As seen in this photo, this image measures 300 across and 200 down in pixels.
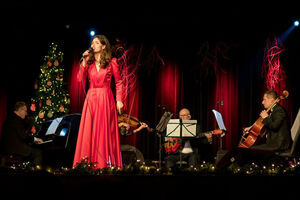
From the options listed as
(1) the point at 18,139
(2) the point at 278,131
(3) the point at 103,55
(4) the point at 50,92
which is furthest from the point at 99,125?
(4) the point at 50,92

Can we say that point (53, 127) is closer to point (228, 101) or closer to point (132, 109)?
point (132, 109)

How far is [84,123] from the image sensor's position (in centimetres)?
404

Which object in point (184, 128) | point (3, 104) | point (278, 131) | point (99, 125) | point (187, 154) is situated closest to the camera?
point (99, 125)

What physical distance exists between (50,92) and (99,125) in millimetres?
5128

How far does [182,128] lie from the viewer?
5.98m

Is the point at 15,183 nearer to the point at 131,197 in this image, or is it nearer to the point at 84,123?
the point at 131,197

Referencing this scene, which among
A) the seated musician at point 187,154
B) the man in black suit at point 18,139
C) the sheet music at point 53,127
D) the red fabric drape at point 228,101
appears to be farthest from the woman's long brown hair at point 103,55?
the red fabric drape at point 228,101

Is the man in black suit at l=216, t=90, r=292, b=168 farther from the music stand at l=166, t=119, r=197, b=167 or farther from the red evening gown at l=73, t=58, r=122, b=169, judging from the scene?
the red evening gown at l=73, t=58, r=122, b=169

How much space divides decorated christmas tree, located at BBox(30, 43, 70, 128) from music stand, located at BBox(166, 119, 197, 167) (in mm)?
3749

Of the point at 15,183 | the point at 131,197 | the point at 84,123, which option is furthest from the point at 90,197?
the point at 84,123

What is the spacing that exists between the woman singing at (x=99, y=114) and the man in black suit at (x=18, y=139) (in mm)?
2216

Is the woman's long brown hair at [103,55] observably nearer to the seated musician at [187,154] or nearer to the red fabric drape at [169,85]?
the seated musician at [187,154]

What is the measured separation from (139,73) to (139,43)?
2.81 feet

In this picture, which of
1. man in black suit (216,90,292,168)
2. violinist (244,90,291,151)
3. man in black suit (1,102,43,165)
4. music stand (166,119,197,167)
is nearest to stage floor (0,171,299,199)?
man in black suit (216,90,292,168)
